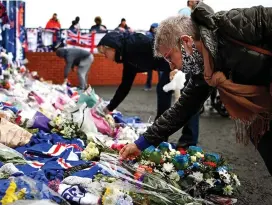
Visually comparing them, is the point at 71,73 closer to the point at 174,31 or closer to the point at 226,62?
the point at 174,31

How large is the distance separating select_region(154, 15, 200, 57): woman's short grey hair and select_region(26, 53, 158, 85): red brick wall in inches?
464

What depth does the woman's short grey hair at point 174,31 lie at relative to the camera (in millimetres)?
2177

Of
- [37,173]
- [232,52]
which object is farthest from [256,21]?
[37,173]

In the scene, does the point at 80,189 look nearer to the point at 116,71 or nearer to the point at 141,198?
the point at 141,198

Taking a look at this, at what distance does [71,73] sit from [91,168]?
36.5 feet

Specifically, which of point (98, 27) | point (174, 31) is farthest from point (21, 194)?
point (98, 27)

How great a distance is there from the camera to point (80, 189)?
273 cm

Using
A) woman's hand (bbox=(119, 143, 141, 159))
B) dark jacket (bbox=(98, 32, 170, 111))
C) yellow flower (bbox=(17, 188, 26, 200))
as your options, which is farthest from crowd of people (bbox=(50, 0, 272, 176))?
dark jacket (bbox=(98, 32, 170, 111))

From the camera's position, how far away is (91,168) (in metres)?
3.01

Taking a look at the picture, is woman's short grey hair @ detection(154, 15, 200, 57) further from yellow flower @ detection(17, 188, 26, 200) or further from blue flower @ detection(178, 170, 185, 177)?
blue flower @ detection(178, 170, 185, 177)

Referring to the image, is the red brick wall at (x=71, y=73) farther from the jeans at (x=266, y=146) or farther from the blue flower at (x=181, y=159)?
the jeans at (x=266, y=146)

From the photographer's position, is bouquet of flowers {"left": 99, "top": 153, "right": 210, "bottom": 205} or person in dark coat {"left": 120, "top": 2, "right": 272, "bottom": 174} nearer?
person in dark coat {"left": 120, "top": 2, "right": 272, "bottom": 174}

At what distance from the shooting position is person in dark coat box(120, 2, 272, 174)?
200 cm

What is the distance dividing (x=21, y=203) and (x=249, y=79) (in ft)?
4.46
